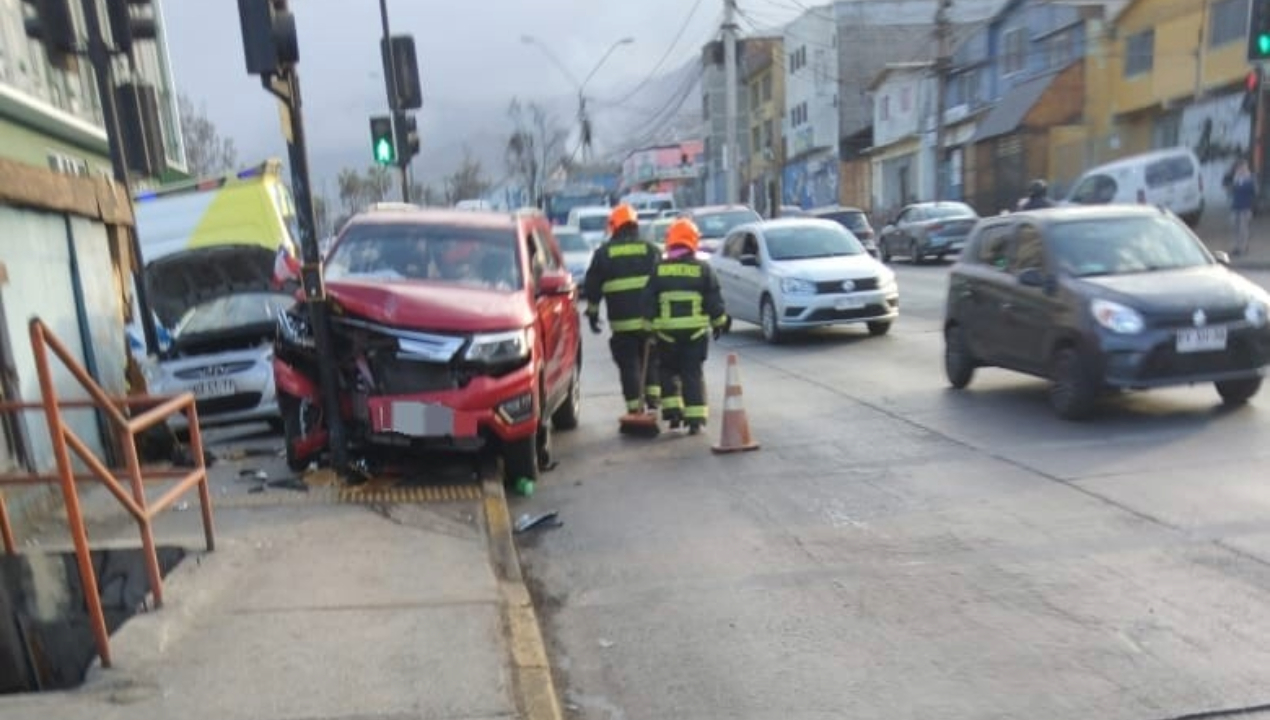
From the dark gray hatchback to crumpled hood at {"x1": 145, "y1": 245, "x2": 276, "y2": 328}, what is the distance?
28.0 feet

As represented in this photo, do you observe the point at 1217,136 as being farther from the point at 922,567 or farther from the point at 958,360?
the point at 922,567

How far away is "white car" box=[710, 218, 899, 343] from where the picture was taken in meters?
14.1

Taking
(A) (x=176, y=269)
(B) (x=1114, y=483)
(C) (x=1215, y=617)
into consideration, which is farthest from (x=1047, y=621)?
(A) (x=176, y=269)

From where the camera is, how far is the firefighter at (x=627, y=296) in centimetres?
907

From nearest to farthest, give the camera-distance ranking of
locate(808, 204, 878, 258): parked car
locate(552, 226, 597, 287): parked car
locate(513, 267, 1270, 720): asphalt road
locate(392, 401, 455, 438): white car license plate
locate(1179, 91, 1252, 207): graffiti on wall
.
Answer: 1. locate(513, 267, 1270, 720): asphalt road
2. locate(392, 401, 455, 438): white car license plate
3. locate(552, 226, 597, 287): parked car
4. locate(808, 204, 878, 258): parked car
5. locate(1179, 91, 1252, 207): graffiti on wall

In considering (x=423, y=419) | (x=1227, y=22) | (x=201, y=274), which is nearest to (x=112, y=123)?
(x=201, y=274)

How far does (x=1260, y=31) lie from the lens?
1670 cm

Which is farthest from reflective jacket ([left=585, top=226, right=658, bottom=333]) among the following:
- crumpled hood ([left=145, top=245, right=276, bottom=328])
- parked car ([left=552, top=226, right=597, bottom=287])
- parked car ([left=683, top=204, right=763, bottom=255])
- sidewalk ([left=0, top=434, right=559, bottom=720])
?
parked car ([left=552, top=226, right=597, bottom=287])

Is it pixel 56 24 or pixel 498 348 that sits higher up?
pixel 56 24

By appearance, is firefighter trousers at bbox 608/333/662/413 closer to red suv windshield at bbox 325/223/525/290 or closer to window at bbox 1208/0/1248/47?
red suv windshield at bbox 325/223/525/290

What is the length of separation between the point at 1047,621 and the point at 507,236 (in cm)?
508

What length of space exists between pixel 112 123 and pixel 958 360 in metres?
8.11

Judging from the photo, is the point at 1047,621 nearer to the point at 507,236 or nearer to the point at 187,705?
the point at 187,705

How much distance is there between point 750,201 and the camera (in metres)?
62.6
